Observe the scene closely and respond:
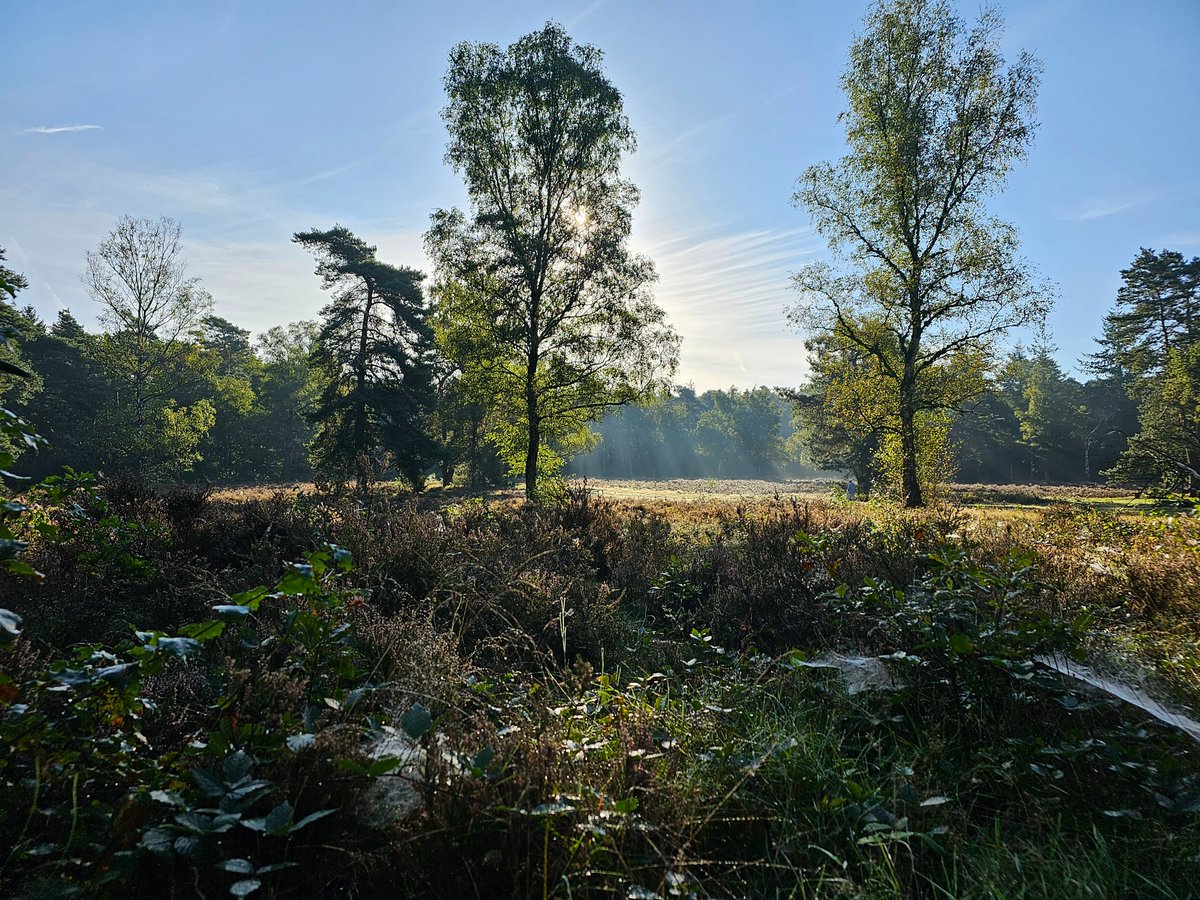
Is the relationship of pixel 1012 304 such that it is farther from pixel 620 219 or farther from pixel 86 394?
pixel 86 394

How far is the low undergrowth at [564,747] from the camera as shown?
5.41ft

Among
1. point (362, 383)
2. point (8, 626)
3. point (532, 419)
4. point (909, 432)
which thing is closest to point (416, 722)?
point (8, 626)

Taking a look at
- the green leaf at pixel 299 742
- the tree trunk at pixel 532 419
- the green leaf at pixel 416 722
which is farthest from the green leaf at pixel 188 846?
→ the tree trunk at pixel 532 419

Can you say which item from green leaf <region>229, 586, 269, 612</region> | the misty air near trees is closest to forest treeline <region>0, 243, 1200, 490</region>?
the misty air near trees

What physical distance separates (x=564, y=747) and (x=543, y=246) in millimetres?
16860

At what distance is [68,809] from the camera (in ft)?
5.35

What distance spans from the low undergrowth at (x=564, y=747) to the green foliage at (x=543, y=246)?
521 inches

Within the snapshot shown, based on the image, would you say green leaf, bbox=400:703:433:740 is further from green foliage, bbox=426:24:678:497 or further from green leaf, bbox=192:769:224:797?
green foliage, bbox=426:24:678:497

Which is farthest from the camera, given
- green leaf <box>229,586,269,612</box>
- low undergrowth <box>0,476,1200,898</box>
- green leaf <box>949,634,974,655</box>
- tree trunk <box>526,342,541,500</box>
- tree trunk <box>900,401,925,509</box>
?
tree trunk <box>526,342,541,500</box>

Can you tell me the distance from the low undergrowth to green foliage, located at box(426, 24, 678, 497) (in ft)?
43.4

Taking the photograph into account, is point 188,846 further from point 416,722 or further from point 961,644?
point 961,644

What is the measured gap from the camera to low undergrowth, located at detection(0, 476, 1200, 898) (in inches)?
64.9

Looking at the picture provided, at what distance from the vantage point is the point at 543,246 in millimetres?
17172

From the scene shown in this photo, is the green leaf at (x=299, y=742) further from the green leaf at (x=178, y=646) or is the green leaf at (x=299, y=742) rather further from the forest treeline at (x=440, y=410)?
the forest treeline at (x=440, y=410)
